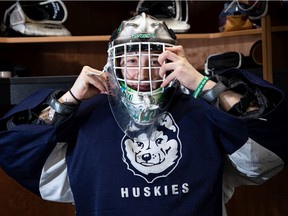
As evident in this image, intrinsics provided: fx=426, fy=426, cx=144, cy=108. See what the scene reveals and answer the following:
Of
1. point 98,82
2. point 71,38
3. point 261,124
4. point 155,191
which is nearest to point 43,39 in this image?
point 71,38

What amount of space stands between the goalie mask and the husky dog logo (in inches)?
1.1

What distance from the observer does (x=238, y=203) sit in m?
1.88

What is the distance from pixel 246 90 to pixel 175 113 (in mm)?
199

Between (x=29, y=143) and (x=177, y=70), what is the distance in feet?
1.34

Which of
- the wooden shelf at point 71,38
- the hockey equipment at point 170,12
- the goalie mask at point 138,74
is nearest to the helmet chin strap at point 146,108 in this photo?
the goalie mask at point 138,74

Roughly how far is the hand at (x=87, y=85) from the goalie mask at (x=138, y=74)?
26 mm

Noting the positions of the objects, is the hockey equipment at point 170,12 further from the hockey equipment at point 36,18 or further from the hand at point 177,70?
the hand at point 177,70

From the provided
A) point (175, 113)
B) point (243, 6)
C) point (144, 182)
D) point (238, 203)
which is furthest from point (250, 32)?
point (144, 182)

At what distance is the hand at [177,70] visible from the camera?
40.3 inches

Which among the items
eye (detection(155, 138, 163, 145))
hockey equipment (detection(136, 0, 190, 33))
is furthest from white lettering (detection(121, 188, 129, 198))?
hockey equipment (detection(136, 0, 190, 33))

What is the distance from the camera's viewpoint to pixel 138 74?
40.8 inches

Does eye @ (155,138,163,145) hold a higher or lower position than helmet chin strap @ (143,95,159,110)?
lower

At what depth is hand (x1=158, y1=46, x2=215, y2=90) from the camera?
1024mm

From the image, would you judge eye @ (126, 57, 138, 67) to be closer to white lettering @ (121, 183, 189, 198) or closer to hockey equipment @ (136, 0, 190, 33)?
white lettering @ (121, 183, 189, 198)
